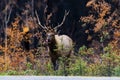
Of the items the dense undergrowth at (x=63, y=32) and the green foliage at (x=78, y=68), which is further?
the dense undergrowth at (x=63, y=32)

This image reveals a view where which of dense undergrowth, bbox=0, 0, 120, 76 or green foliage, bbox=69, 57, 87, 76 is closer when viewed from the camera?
green foliage, bbox=69, 57, 87, 76

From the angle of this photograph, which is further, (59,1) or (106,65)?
(59,1)

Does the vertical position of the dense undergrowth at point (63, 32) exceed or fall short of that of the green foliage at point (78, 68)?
it exceeds it

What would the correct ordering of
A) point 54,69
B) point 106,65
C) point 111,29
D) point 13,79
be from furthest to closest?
point 111,29
point 54,69
point 106,65
point 13,79

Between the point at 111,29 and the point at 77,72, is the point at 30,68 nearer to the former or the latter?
the point at 77,72

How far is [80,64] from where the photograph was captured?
35.6 ft

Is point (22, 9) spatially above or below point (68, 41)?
above

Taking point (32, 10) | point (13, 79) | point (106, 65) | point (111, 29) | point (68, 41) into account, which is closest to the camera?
point (13, 79)

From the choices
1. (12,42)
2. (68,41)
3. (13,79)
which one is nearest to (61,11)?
(12,42)

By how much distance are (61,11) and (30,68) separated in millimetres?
14920

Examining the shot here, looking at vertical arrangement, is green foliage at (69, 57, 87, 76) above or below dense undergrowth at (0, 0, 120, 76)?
below

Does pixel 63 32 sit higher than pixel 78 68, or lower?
higher

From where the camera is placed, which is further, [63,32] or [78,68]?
[63,32]

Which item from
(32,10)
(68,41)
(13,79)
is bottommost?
(13,79)
